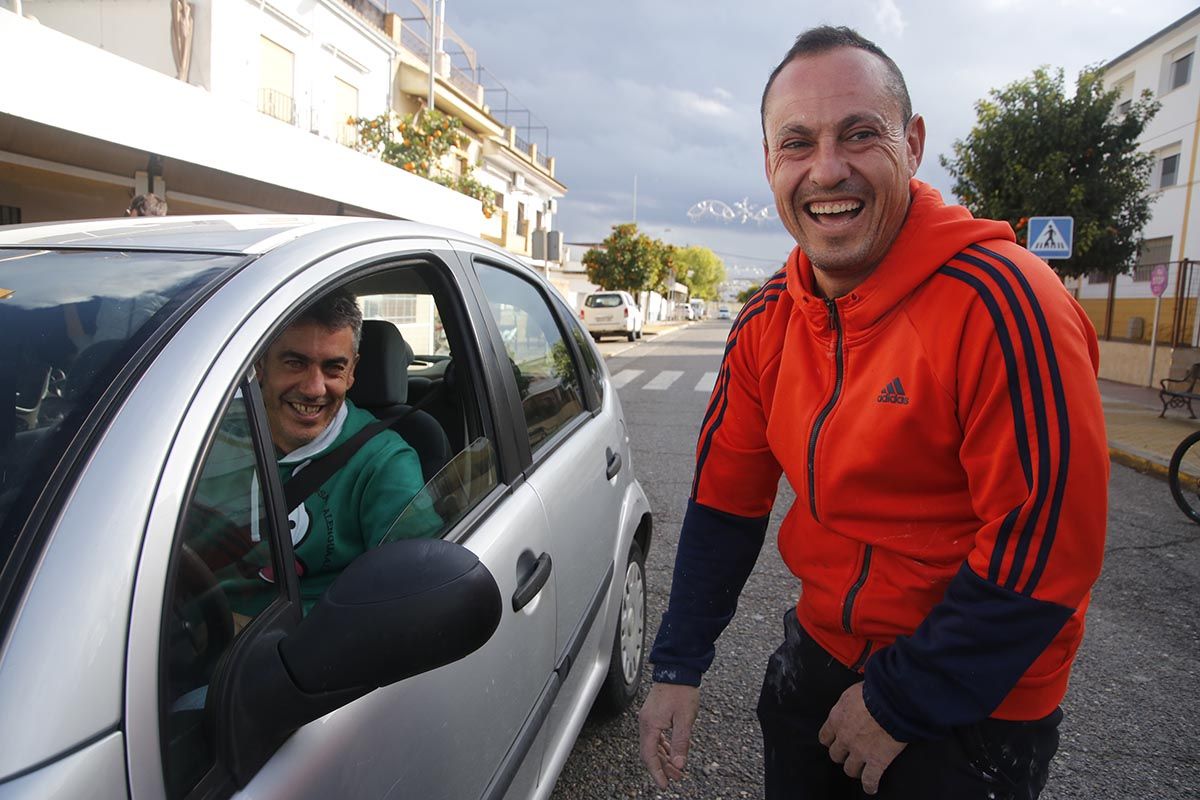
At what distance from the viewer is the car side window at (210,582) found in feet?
3.20

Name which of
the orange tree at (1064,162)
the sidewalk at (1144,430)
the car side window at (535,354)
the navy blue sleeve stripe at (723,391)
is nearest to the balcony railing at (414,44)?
the orange tree at (1064,162)

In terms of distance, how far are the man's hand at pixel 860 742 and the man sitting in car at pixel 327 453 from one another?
81cm

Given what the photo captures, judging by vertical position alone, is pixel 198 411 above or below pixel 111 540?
above

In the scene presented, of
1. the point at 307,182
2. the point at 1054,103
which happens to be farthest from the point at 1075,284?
the point at 307,182

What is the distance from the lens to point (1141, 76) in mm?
24297

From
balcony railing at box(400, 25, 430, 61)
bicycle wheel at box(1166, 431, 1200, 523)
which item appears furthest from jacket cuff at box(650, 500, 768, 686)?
balcony railing at box(400, 25, 430, 61)

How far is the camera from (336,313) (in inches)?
73.9

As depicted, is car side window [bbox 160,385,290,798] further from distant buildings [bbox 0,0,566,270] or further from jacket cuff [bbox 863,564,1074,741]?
distant buildings [bbox 0,0,566,270]

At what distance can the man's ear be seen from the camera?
1.37 m

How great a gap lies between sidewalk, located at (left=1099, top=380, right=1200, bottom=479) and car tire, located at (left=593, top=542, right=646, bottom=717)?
4.15m

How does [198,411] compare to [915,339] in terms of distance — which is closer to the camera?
[198,411]

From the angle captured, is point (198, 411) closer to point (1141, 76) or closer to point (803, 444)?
point (803, 444)

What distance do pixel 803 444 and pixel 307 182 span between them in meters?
10.1

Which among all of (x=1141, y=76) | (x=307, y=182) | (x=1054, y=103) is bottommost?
(x=307, y=182)
